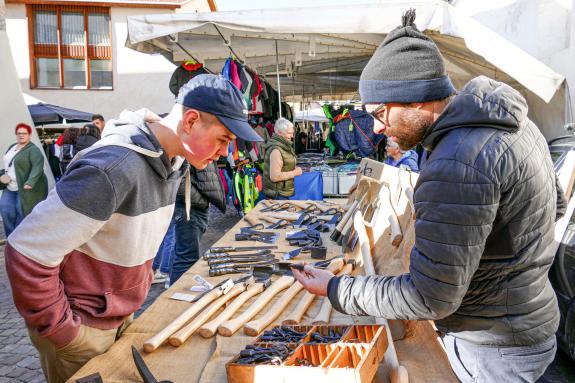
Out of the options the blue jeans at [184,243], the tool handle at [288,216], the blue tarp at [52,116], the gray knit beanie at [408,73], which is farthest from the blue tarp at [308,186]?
the blue tarp at [52,116]

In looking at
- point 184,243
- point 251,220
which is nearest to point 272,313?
point 184,243

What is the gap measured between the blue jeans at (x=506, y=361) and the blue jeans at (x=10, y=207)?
664 centimetres

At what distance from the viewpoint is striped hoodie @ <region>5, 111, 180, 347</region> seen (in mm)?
1471

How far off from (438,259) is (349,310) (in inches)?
15.4

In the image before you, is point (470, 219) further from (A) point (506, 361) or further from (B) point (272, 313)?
(B) point (272, 313)

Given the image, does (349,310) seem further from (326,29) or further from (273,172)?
(273,172)

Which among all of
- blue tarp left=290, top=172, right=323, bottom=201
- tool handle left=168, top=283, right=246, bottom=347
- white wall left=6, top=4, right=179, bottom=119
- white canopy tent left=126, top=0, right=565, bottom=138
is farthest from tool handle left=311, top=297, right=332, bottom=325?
white wall left=6, top=4, right=179, bottom=119

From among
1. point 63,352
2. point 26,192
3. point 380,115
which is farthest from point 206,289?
point 26,192

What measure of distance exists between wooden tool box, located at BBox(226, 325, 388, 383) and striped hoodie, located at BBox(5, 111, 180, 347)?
55 centimetres

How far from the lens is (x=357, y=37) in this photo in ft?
19.9

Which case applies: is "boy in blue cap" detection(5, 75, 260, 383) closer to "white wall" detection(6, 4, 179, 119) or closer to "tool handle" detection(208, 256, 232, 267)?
"tool handle" detection(208, 256, 232, 267)

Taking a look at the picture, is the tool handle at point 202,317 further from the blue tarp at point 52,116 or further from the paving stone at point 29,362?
the blue tarp at point 52,116

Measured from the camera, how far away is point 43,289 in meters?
1.49

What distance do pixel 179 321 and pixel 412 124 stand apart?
1.28m
